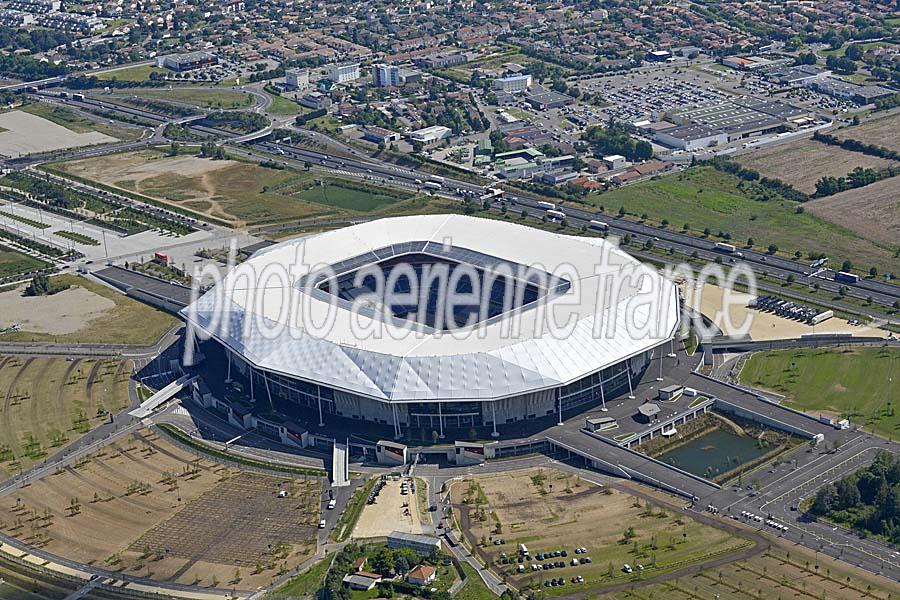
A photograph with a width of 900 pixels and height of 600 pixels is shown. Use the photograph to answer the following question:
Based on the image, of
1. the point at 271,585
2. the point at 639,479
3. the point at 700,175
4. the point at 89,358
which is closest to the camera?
the point at 271,585

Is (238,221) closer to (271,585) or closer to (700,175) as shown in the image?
(700,175)

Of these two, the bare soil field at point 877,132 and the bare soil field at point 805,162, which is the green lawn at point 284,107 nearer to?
the bare soil field at point 805,162

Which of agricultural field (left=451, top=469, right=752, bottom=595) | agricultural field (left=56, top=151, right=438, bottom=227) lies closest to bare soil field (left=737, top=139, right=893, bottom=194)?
agricultural field (left=56, top=151, right=438, bottom=227)

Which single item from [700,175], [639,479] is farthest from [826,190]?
[639,479]

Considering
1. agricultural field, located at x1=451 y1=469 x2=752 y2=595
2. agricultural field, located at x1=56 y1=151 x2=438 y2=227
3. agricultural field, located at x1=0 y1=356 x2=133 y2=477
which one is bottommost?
agricultural field, located at x1=0 y1=356 x2=133 y2=477

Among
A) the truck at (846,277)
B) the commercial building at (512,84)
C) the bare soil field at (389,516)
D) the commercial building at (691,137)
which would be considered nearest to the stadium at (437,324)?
the bare soil field at (389,516)

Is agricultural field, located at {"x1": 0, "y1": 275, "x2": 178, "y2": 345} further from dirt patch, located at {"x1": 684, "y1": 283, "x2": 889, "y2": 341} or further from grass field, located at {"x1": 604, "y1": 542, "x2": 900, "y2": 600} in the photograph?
grass field, located at {"x1": 604, "y1": 542, "x2": 900, "y2": 600}

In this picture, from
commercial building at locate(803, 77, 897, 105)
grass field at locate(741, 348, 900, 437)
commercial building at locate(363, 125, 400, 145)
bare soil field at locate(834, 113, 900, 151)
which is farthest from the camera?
commercial building at locate(803, 77, 897, 105)

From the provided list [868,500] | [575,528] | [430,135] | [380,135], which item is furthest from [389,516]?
[380,135]
